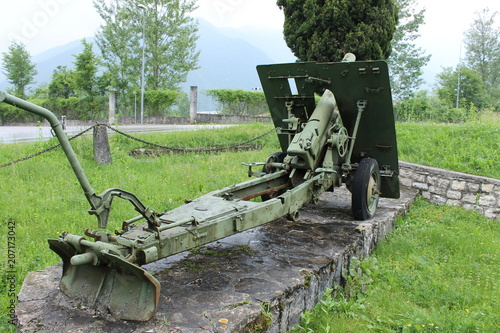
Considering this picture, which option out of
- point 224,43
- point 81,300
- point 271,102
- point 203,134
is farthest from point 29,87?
point 224,43

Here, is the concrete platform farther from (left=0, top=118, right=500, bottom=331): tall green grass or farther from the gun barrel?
the gun barrel

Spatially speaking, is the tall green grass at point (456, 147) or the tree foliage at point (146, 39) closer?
the tall green grass at point (456, 147)

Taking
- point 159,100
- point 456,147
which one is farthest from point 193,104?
point 456,147

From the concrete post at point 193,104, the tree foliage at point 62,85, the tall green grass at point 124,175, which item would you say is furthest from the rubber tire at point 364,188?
the tree foliage at point 62,85

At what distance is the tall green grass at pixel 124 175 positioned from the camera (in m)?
4.68

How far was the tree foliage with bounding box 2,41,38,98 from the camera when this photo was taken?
86.5 ft

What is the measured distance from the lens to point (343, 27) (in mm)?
10797

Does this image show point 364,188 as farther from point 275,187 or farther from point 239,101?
point 239,101

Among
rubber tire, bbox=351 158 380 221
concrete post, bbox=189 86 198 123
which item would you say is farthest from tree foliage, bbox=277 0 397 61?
concrete post, bbox=189 86 198 123

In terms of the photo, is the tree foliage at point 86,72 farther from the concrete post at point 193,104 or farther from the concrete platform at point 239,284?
the concrete platform at point 239,284

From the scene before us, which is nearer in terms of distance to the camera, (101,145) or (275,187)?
(275,187)

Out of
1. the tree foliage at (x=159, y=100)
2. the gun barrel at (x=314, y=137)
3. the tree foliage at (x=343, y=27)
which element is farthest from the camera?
the tree foliage at (x=159, y=100)

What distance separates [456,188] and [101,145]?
6.18 metres

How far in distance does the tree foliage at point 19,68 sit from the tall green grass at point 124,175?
64.9 feet
